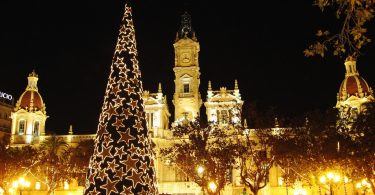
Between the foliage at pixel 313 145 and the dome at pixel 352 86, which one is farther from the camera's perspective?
the dome at pixel 352 86

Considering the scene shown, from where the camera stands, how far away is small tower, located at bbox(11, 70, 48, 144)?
2589 inches

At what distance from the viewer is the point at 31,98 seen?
67.6 m

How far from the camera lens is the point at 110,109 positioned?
16922 millimetres

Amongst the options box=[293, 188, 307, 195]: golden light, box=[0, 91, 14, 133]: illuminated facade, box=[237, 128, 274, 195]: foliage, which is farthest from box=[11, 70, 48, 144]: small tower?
box=[293, 188, 307, 195]: golden light

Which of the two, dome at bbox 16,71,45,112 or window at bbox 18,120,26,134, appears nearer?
window at bbox 18,120,26,134

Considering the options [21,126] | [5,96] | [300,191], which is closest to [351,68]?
[300,191]

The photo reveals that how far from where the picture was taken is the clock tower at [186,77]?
213 ft

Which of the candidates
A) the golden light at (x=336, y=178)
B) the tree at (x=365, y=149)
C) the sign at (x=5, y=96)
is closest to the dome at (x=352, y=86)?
the tree at (x=365, y=149)

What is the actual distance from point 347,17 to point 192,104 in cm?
5592

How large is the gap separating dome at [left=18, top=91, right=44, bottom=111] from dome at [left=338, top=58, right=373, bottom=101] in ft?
151

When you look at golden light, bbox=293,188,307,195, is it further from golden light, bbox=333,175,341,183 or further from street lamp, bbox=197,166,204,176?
street lamp, bbox=197,166,204,176

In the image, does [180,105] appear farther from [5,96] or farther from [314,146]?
[5,96]

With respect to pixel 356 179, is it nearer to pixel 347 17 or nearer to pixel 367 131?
pixel 367 131

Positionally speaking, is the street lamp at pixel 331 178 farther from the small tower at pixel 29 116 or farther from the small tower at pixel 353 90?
the small tower at pixel 29 116
